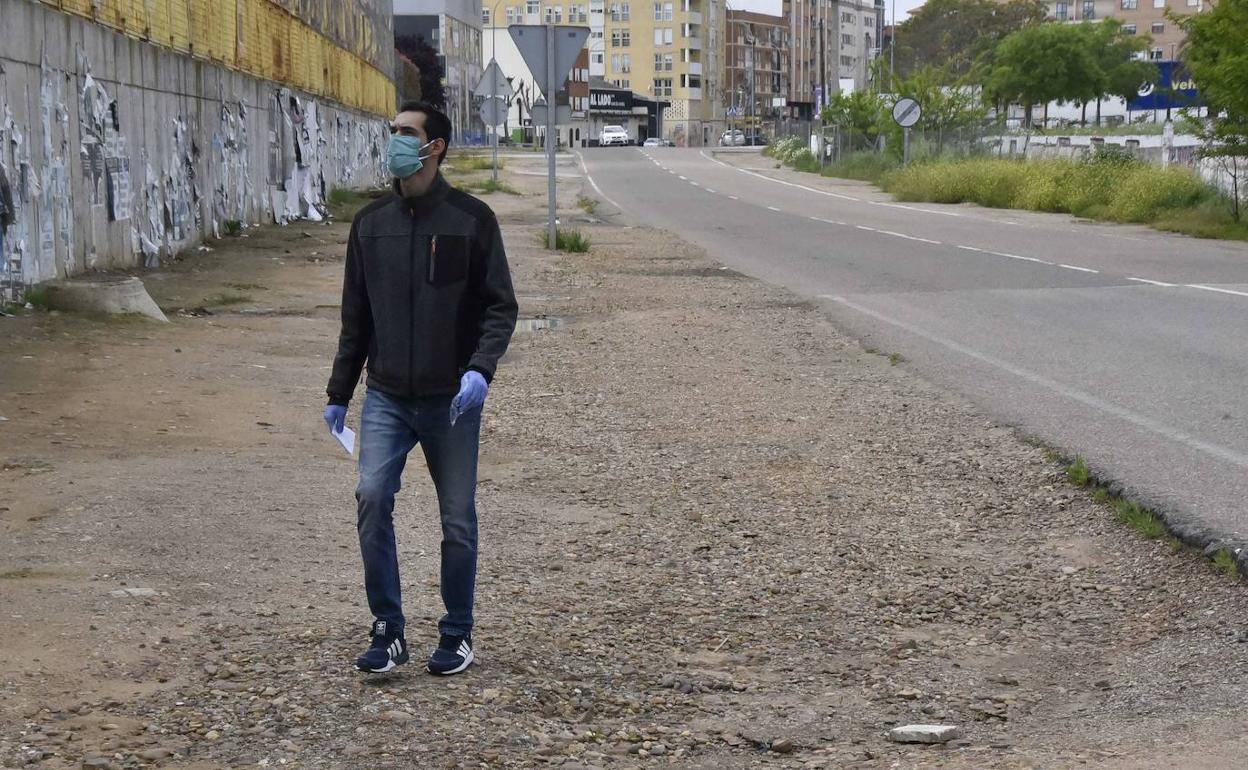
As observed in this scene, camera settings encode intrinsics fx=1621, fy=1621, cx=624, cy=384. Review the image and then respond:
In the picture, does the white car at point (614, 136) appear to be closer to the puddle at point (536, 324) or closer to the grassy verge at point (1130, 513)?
the puddle at point (536, 324)

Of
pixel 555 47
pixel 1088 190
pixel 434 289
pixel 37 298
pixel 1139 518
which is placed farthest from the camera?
pixel 1088 190

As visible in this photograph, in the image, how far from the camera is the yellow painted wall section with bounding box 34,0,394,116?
55.4 feet

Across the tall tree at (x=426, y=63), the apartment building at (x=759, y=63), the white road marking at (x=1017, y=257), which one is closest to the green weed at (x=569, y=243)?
the white road marking at (x=1017, y=257)

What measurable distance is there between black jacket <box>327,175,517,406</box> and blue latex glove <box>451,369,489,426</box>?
0.12 feet

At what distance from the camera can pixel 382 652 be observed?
188 inches

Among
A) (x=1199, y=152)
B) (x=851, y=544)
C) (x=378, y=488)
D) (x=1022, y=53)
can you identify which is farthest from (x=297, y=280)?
(x=1022, y=53)

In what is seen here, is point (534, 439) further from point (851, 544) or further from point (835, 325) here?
point (835, 325)

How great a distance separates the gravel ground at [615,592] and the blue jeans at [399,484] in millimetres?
242

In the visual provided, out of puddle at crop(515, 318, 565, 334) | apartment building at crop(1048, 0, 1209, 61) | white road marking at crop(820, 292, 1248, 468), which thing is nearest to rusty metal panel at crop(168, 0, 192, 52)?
puddle at crop(515, 318, 565, 334)

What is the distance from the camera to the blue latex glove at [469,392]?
15.2 feet

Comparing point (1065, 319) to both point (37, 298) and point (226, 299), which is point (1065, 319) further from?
point (37, 298)

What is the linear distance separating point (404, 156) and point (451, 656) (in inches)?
58.4

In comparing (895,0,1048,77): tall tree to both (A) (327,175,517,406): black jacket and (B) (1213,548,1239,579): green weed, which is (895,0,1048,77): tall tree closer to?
(B) (1213,548,1239,579): green weed

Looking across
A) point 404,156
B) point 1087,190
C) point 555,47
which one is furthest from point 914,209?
point 404,156
